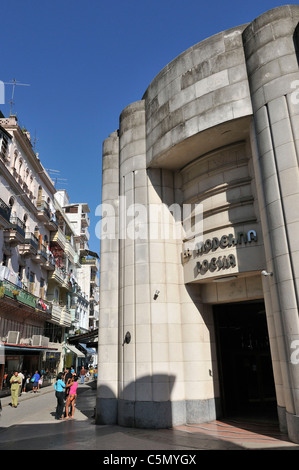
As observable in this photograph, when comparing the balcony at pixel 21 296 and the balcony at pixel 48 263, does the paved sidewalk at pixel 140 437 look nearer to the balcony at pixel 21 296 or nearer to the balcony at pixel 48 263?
the balcony at pixel 21 296

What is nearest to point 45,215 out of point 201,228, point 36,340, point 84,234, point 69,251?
point 69,251

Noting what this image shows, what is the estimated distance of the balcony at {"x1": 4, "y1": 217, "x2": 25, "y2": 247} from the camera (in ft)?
89.2

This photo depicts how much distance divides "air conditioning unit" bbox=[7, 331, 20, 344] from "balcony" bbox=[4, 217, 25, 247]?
22.5 ft

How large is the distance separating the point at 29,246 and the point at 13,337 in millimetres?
7622

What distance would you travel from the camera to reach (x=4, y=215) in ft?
85.7

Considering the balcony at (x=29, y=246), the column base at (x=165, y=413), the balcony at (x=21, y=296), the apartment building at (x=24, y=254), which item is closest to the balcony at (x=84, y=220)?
the apartment building at (x=24, y=254)

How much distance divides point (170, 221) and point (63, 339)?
109ft

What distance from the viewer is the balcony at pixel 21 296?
25.2 m

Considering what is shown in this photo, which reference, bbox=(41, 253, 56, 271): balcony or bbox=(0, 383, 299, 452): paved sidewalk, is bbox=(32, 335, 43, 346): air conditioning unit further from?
bbox=(0, 383, 299, 452): paved sidewalk

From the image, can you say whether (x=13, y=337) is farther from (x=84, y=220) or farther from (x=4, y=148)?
(x=84, y=220)

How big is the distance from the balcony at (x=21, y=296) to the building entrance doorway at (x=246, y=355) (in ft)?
51.3

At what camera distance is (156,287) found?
1380 cm
